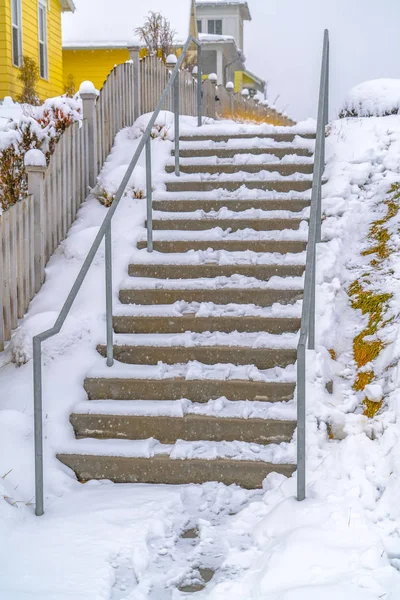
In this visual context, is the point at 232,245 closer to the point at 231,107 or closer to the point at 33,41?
the point at 231,107

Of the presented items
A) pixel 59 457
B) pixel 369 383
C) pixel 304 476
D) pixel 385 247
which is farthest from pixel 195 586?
pixel 385 247

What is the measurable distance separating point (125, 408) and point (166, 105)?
693 centimetres

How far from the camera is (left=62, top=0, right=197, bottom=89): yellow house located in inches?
736

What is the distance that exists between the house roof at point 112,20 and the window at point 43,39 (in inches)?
91.7

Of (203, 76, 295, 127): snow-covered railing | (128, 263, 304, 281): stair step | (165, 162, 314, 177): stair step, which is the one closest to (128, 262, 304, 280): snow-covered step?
(128, 263, 304, 281): stair step

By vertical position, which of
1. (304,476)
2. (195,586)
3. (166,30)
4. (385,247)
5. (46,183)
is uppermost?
(166,30)

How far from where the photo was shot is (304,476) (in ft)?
11.3

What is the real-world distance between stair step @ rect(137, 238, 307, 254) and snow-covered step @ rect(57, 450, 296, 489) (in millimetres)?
2153

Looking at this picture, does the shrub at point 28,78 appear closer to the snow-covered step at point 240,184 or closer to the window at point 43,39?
the window at point 43,39

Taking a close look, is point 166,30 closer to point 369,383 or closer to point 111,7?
point 111,7

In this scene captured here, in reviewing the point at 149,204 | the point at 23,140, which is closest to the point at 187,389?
the point at 149,204

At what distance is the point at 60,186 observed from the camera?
244 inches

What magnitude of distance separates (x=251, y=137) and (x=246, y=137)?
0.05 meters

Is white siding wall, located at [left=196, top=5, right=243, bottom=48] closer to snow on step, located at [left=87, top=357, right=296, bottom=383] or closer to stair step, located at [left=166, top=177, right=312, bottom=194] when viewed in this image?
stair step, located at [left=166, top=177, right=312, bottom=194]
